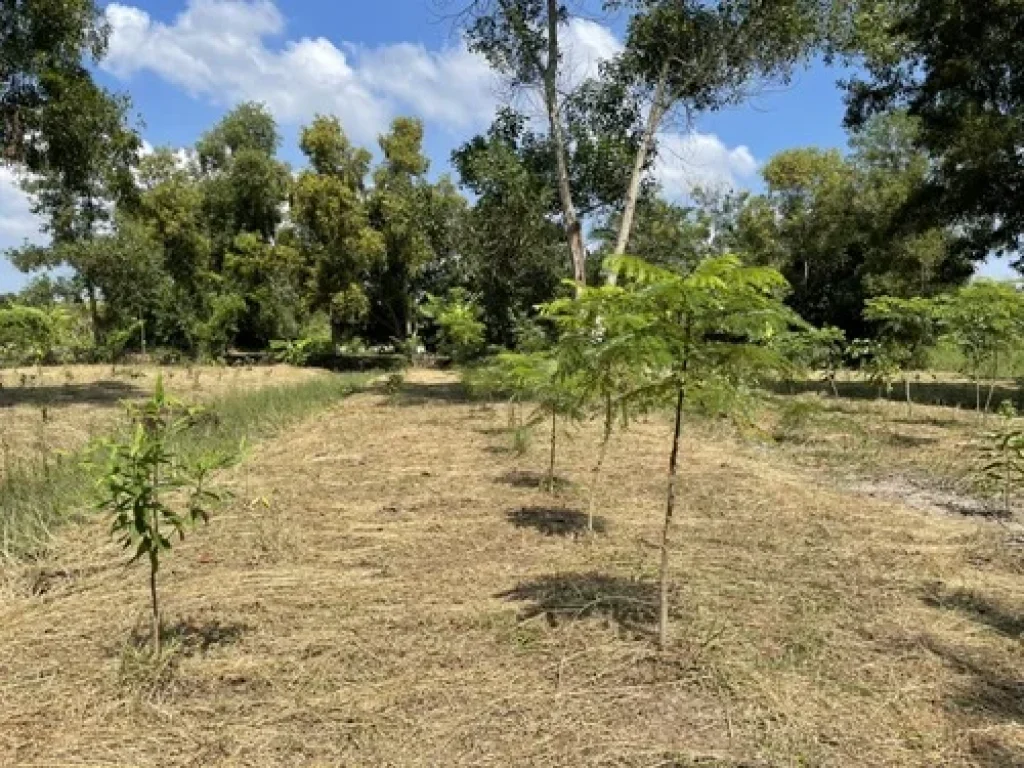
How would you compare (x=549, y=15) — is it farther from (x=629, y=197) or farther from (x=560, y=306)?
(x=560, y=306)

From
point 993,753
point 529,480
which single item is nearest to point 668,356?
point 993,753

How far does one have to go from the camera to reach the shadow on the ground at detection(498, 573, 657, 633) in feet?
13.4

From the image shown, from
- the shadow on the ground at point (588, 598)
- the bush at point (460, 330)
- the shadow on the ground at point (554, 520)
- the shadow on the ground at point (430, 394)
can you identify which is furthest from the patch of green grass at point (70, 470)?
the bush at point (460, 330)

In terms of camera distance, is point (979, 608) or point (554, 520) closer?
point (979, 608)

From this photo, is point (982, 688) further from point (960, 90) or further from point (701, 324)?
point (960, 90)

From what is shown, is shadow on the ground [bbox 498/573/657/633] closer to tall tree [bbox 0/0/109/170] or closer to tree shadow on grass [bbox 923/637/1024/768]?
tree shadow on grass [bbox 923/637/1024/768]

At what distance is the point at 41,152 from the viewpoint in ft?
41.2

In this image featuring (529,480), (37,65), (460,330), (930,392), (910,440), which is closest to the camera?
(529,480)

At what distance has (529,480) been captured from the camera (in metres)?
7.33

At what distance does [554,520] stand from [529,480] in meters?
1.37

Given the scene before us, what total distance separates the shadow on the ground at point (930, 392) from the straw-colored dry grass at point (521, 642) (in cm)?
861

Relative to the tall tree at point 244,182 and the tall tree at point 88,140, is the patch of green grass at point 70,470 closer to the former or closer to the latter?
the tall tree at point 88,140

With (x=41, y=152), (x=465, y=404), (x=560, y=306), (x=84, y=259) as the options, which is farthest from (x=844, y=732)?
(x=84, y=259)

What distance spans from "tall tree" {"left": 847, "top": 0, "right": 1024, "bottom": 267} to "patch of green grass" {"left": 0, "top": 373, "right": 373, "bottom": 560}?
11.4 meters
